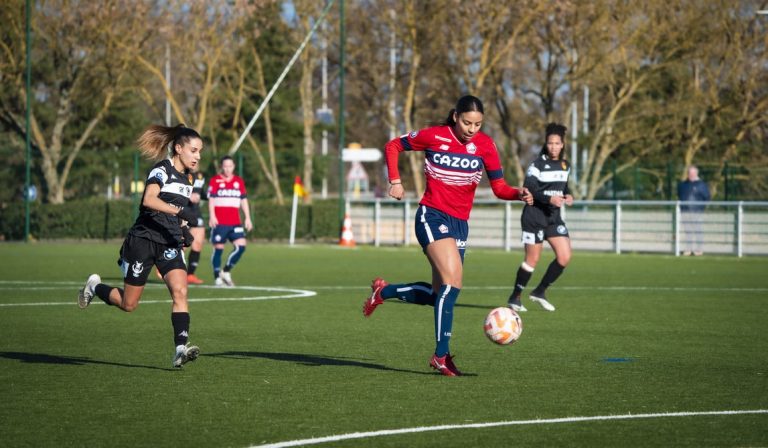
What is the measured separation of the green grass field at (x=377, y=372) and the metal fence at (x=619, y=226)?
12.9 m

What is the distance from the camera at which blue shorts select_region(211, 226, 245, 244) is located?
21078 millimetres

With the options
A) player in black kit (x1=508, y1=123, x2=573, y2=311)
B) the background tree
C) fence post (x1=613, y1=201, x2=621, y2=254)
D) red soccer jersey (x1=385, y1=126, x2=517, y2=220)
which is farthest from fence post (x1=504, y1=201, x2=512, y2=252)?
red soccer jersey (x1=385, y1=126, x2=517, y2=220)

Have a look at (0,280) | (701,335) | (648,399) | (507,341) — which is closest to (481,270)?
(0,280)

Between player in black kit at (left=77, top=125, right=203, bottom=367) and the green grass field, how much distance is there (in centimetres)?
69

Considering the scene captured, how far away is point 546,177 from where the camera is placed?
15.8 meters

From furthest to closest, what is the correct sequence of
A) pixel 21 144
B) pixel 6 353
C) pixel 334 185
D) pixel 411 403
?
pixel 334 185, pixel 21 144, pixel 6 353, pixel 411 403

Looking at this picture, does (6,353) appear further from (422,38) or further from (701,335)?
(422,38)

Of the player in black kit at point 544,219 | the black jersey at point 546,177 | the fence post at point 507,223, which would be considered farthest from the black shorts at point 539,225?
the fence post at point 507,223

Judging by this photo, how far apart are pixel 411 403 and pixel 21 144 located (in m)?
40.4

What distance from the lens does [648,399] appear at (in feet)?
28.7

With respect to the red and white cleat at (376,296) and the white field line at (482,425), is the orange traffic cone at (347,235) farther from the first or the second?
the white field line at (482,425)

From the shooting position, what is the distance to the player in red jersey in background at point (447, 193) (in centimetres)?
994

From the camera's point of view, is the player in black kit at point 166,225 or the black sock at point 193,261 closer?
the player in black kit at point 166,225

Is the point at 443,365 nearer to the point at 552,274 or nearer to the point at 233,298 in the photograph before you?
the point at 552,274
